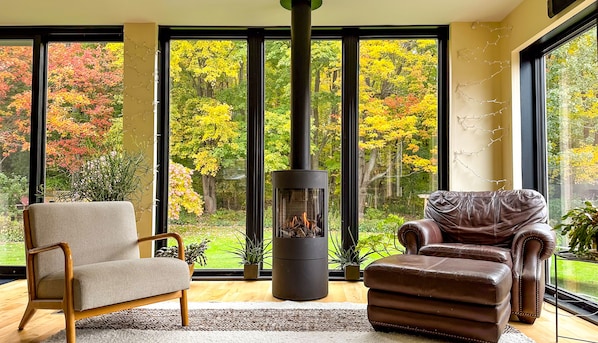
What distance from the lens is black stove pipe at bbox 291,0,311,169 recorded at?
3.80m

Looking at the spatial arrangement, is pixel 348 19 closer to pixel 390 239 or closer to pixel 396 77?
pixel 396 77

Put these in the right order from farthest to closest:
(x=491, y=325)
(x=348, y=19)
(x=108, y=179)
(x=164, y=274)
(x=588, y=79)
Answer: (x=348, y=19) < (x=108, y=179) < (x=588, y=79) < (x=164, y=274) < (x=491, y=325)

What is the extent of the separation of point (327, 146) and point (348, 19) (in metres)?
1.32

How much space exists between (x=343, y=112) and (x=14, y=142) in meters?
3.61

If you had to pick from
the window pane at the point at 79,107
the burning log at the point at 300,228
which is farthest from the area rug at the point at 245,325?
the window pane at the point at 79,107

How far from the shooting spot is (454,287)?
97.4 inches

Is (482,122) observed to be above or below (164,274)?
above

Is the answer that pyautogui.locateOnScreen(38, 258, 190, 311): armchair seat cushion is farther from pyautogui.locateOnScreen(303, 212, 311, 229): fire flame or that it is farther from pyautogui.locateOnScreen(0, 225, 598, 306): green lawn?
pyautogui.locateOnScreen(0, 225, 598, 306): green lawn

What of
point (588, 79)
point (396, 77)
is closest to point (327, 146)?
point (396, 77)

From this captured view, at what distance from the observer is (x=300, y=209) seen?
373 cm

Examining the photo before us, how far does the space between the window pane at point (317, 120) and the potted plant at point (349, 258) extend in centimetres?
40

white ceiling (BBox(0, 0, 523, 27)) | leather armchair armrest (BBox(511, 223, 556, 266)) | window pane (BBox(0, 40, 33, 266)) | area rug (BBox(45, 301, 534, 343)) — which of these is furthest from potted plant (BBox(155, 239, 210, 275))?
leather armchair armrest (BBox(511, 223, 556, 266))

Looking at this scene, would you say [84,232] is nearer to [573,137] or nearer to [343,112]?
[343,112]

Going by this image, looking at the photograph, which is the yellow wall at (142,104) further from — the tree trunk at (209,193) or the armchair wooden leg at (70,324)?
the armchair wooden leg at (70,324)
